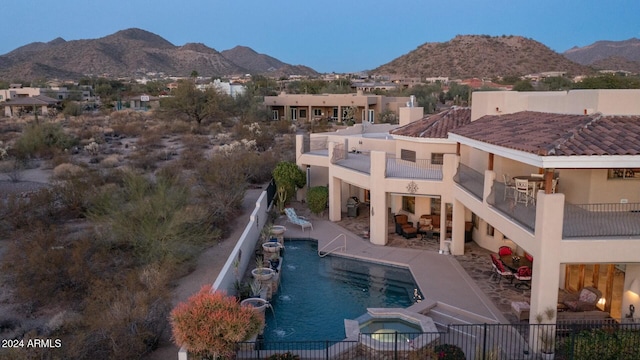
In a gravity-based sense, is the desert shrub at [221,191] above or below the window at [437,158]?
below

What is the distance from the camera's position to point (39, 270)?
46.2 feet

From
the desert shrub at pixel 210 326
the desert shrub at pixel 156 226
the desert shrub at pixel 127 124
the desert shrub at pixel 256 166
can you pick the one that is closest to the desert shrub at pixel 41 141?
the desert shrub at pixel 127 124

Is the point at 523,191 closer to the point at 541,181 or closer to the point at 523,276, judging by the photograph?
the point at 541,181

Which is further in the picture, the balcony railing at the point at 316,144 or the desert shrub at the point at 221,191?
the balcony railing at the point at 316,144

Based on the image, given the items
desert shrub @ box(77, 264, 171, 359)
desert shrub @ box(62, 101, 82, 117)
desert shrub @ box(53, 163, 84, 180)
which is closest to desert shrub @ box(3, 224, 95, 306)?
desert shrub @ box(77, 264, 171, 359)

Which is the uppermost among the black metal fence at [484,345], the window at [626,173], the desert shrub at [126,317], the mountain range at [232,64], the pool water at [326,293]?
the mountain range at [232,64]

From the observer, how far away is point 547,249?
10.8 m

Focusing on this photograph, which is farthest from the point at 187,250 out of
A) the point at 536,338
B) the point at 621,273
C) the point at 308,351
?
the point at 621,273

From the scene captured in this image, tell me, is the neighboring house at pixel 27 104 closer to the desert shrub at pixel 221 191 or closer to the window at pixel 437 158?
the desert shrub at pixel 221 191

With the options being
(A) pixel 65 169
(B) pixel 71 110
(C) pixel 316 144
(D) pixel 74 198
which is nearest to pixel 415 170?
(C) pixel 316 144

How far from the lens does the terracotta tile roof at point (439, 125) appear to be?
66.7ft

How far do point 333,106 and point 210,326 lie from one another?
54.8 m

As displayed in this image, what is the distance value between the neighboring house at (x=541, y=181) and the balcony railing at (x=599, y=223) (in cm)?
2

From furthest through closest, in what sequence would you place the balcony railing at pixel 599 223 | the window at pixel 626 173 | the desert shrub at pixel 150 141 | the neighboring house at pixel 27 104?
the neighboring house at pixel 27 104 → the desert shrub at pixel 150 141 → the window at pixel 626 173 → the balcony railing at pixel 599 223
